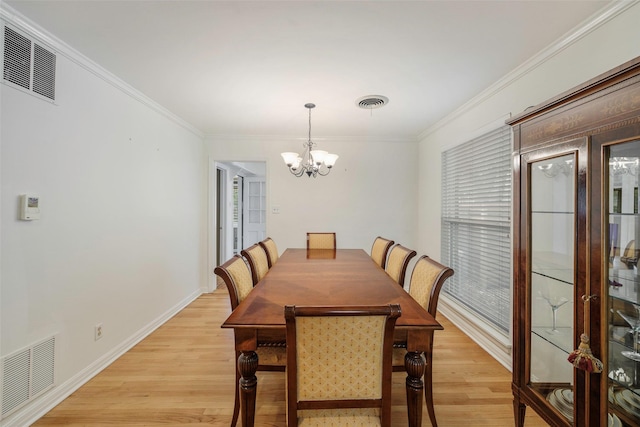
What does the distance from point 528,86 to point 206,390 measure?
3279 mm

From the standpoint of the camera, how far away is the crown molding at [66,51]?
5.43ft

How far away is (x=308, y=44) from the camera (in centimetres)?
194

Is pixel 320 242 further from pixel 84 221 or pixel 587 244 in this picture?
pixel 587 244

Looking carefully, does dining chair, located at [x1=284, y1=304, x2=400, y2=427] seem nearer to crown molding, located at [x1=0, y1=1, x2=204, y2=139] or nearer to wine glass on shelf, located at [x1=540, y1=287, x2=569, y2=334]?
wine glass on shelf, located at [x1=540, y1=287, x2=569, y2=334]

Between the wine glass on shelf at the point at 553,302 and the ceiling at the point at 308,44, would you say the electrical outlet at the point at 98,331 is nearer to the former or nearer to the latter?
the ceiling at the point at 308,44

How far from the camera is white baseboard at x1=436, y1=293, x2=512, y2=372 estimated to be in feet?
8.00

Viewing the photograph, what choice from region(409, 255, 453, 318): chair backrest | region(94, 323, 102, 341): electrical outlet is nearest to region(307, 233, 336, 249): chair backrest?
region(409, 255, 453, 318): chair backrest

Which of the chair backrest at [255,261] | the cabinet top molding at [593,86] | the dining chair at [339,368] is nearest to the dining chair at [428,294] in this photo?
the dining chair at [339,368]

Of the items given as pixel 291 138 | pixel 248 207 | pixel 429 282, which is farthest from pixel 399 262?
→ pixel 248 207

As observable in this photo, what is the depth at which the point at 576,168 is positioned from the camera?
1234 millimetres

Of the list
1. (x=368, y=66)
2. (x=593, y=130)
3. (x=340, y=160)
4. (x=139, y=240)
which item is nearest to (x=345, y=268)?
(x=368, y=66)

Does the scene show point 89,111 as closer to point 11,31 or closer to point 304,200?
point 11,31

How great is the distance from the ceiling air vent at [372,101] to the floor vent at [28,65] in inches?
93.3

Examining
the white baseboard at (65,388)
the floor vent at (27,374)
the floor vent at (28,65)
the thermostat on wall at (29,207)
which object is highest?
the floor vent at (28,65)
